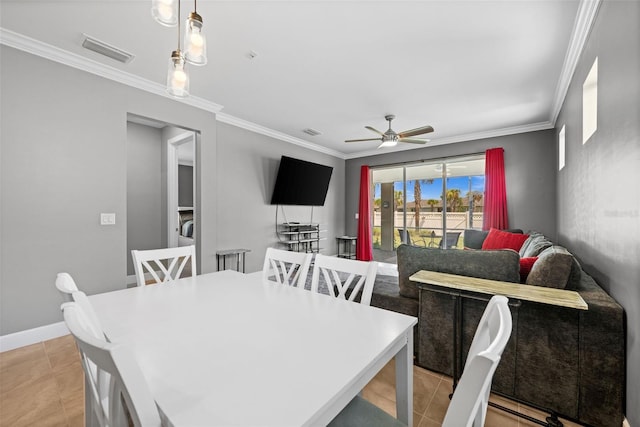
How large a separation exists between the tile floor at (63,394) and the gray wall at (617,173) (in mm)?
803

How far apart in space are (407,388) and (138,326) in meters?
1.11

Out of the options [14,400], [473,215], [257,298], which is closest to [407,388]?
[257,298]

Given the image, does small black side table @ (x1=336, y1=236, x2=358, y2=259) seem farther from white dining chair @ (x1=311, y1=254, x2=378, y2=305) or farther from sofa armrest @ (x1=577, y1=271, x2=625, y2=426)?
sofa armrest @ (x1=577, y1=271, x2=625, y2=426)

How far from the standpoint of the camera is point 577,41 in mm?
2215

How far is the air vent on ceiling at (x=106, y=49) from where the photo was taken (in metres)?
2.30

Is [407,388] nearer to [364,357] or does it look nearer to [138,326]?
[364,357]

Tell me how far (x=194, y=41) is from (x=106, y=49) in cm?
183

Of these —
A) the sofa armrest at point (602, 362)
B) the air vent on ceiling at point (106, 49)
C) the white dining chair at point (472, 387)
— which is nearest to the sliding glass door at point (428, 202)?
the sofa armrest at point (602, 362)

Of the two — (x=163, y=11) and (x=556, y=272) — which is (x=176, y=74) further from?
(x=556, y=272)

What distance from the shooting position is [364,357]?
86cm

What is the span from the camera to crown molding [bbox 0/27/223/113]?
2242 millimetres

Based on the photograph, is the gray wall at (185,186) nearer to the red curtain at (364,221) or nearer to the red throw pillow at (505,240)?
the red curtain at (364,221)

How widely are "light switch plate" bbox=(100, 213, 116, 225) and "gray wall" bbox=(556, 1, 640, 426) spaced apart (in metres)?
3.96

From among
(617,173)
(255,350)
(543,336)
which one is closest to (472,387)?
(255,350)
